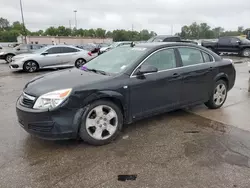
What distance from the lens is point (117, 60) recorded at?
4266mm

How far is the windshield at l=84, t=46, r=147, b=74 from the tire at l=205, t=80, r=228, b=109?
2038 millimetres

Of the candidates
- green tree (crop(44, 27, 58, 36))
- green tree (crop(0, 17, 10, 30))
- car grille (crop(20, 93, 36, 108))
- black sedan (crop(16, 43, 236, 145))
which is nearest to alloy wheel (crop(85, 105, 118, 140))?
black sedan (crop(16, 43, 236, 145))

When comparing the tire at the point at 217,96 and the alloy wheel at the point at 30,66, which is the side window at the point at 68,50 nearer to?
the alloy wheel at the point at 30,66

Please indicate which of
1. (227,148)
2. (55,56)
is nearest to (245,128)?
(227,148)

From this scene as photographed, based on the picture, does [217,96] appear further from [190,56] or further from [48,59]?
[48,59]

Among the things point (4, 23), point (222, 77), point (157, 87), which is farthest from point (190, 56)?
point (4, 23)

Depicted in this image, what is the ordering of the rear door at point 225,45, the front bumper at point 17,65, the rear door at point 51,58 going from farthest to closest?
the rear door at point 225,45
the rear door at point 51,58
the front bumper at point 17,65

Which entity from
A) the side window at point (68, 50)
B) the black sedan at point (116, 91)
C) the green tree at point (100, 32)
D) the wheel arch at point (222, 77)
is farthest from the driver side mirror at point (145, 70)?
the green tree at point (100, 32)

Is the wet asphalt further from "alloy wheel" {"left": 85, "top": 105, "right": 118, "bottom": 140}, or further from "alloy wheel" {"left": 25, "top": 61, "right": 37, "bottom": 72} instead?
"alloy wheel" {"left": 25, "top": 61, "right": 37, "bottom": 72}

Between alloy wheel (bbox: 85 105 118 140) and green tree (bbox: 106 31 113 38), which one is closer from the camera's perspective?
alloy wheel (bbox: 85 105 118 140)

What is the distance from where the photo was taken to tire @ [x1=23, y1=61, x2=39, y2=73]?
12.0 meters

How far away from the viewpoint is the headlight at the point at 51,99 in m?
3.23

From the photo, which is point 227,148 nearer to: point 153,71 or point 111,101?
point 153,71

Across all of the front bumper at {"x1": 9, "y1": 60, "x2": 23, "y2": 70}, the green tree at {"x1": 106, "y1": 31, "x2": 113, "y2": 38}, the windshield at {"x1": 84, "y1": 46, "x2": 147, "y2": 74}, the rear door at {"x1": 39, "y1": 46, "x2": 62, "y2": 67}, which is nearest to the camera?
the windshield at {"x1": 84, "y1": 46, "x2": 147, "y2": 74}
